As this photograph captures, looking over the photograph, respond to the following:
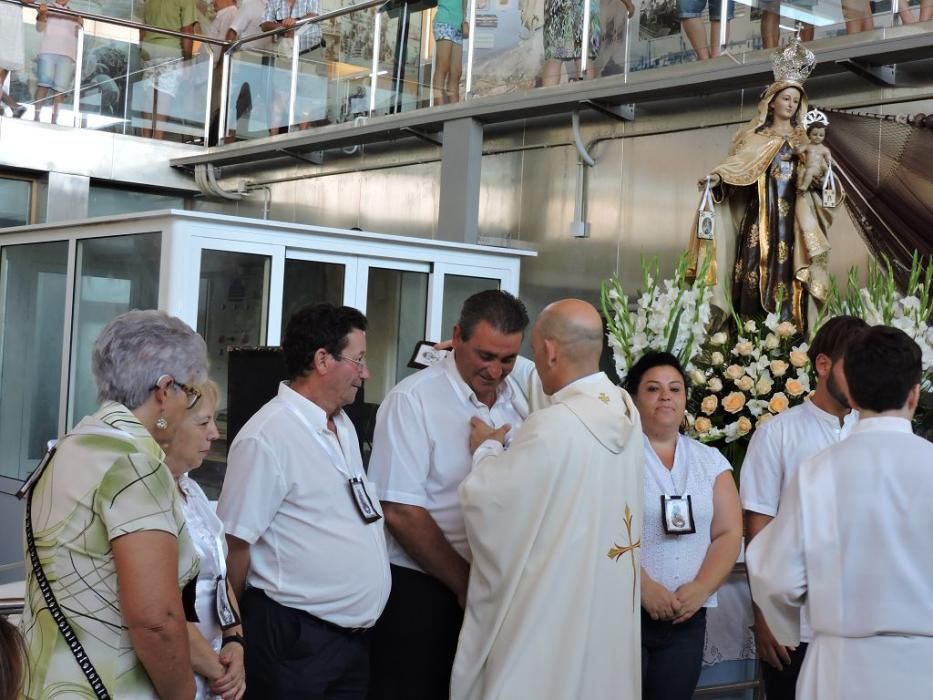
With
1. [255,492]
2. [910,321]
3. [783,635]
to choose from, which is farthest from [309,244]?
[783,635]

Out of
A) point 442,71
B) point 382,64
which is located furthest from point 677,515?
point 382,64

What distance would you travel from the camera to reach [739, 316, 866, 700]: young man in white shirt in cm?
373

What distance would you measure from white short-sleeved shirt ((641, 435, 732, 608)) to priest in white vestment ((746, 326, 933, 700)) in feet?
2.79

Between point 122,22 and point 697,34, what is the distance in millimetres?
6064

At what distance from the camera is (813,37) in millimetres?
7289

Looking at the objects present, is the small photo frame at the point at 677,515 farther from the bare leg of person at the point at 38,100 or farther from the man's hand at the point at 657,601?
the bare leg of person at the point at 38,100

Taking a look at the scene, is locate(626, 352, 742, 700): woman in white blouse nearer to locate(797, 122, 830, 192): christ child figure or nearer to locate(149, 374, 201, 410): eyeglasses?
locate(149, 374, 201, 410): eyeglasses

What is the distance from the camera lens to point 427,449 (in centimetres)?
342

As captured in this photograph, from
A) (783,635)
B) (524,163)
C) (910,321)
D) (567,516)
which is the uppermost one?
(524,163)

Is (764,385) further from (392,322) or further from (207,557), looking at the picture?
(392,322)

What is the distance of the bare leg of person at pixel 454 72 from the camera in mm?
9945

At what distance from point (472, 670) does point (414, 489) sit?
0.53 m

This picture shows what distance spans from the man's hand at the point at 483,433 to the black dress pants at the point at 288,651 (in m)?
0.63

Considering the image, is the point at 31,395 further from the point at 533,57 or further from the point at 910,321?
the point at 910,321
